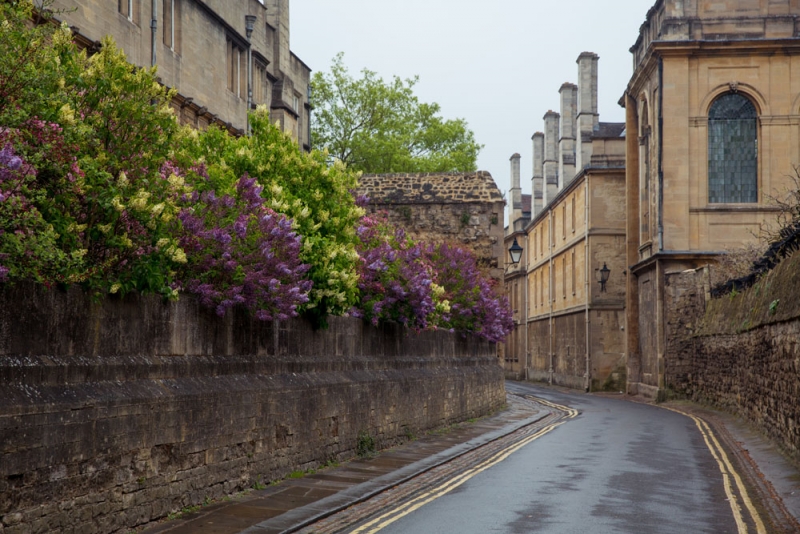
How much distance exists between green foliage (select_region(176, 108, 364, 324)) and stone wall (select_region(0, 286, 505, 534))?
765 millimetres

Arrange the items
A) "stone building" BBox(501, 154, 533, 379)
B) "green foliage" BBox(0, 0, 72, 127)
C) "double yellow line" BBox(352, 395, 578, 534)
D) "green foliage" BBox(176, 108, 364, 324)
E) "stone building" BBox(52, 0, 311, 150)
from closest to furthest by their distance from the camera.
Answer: "green foliage" BBox(0, 0, 72, 127)
"double yellow line" BBox(352, 395, 578, 534)
"green foliage" BBox(176, 108, 364, 324)
"stone building" BBox(52, 0, 311, 150)
"stone building" BBox(501, 154, 533, 379)

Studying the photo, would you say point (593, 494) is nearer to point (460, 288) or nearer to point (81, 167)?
point (81, 167)

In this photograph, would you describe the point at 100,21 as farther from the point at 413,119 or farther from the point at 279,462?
the point at 413,119

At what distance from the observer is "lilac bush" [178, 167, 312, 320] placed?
437 inches

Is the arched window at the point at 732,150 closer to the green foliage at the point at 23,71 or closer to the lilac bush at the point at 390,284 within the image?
the lilac bush at the point at 390,284

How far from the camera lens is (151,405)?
9.63 m

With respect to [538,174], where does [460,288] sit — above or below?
below

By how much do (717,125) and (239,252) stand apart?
103ft

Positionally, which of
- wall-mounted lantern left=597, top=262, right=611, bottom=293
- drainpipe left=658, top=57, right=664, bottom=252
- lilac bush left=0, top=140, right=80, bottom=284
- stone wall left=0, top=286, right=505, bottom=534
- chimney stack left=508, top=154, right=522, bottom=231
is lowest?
stone wall left=0, top=286, right=505, bottom=534

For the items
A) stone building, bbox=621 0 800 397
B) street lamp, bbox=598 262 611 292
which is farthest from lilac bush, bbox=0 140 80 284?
street lamp, bbox=598 262 611 292

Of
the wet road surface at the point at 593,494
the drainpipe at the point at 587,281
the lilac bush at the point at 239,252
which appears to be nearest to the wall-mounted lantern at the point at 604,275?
the drainpipe at the point at 587,281

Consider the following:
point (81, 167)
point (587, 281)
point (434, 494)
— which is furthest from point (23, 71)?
point (587, 281)

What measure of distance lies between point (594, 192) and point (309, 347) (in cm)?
3844

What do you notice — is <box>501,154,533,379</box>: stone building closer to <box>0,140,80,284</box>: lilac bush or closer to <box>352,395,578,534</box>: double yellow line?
<box>352,395,578,534</box>: double yellow line
